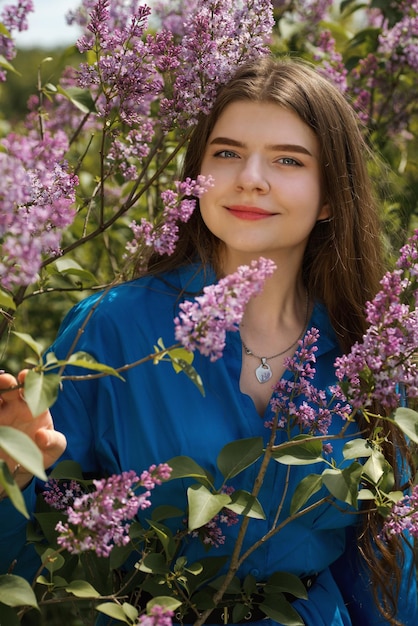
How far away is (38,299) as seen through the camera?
3.44m

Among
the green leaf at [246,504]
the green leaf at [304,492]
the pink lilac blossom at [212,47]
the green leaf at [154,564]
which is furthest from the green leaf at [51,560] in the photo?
the pink lilac blossom at [212,47]

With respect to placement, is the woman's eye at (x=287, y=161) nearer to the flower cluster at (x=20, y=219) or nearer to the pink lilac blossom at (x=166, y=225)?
the pink lilac blossom at (x=166, y=225)

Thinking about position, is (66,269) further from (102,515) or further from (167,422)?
(102,515)

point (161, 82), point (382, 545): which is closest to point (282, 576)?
point (382, 545)

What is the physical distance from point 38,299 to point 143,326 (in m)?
1.66

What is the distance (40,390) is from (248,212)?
77 cm

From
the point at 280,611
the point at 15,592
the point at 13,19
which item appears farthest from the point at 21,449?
the point at 13,19

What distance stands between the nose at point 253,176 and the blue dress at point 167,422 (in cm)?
26

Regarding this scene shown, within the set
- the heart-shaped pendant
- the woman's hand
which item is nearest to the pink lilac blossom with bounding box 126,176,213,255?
the woman's hand

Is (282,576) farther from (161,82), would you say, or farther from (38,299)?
(38,299)

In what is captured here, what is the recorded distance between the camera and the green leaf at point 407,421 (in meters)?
1.32

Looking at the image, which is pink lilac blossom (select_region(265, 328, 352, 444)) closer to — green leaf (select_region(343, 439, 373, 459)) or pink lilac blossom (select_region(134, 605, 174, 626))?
green leaf (select_region(343, 439, 373, 459))

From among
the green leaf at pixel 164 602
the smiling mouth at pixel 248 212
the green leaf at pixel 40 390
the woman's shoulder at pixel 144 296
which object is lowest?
the green leaf at pixel 164 602

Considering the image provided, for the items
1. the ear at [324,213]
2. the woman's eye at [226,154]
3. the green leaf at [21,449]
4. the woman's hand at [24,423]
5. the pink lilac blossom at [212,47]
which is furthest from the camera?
the ear at [324,213]
